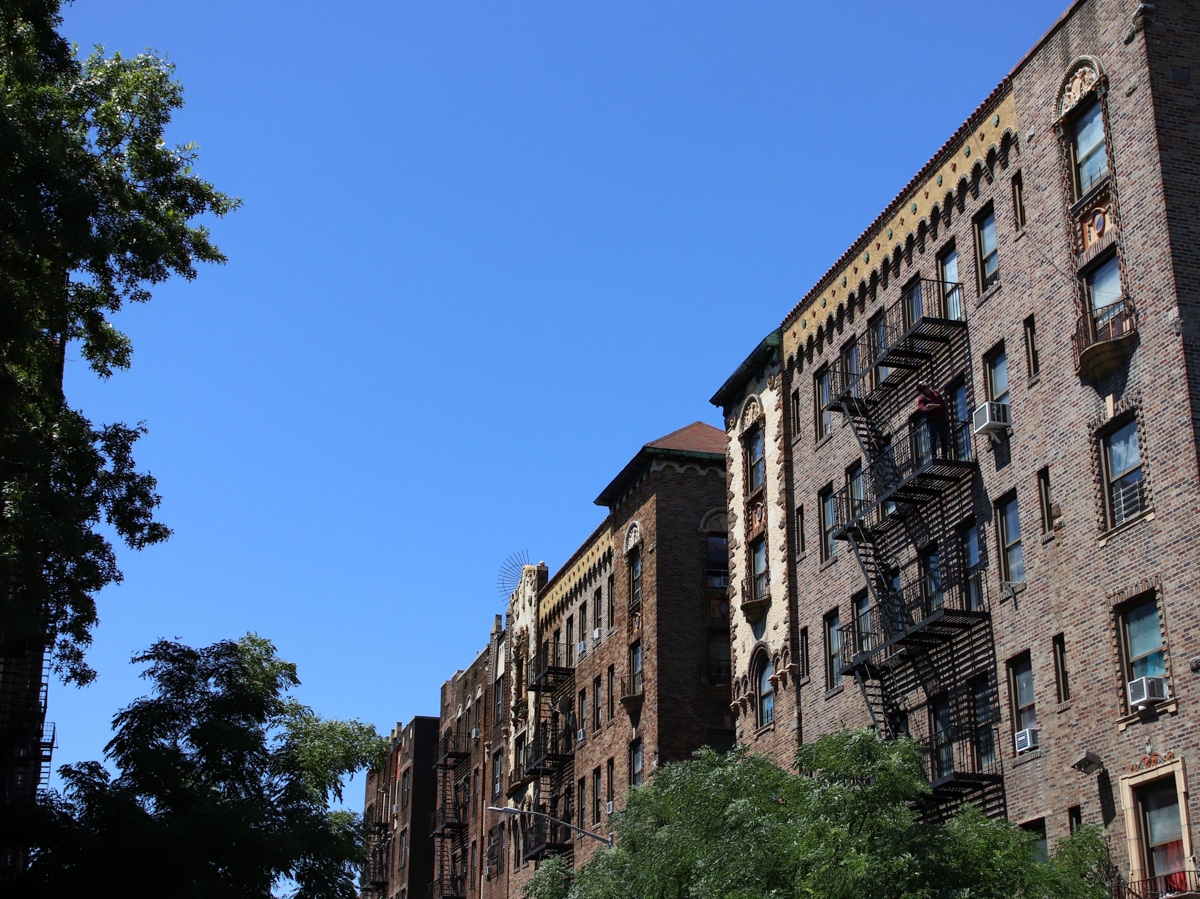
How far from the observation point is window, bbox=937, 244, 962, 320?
32.8m

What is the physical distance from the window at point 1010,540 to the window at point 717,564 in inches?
815

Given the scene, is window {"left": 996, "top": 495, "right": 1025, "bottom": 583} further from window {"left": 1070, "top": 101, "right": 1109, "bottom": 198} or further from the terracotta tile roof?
the terracotta tile roof

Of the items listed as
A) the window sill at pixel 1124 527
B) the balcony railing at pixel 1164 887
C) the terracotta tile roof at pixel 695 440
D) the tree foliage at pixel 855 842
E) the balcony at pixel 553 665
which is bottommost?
the balcony railing at pixel 1164 887

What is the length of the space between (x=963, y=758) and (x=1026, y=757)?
7.58 feet

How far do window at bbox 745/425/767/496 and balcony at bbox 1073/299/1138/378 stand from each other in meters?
15.3

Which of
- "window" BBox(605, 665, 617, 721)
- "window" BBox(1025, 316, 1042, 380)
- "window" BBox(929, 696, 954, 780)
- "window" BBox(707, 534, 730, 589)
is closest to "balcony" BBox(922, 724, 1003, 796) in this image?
"window" BBox(929, 696, 954, 780)

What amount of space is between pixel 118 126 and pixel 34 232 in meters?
6.60

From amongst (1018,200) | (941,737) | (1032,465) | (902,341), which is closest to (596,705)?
(941,737)

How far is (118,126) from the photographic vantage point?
27438mm

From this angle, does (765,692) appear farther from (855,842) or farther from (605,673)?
(855,842)

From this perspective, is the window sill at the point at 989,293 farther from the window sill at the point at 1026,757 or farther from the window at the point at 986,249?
the window sill at the point at 1026,757

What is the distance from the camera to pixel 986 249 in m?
32.0

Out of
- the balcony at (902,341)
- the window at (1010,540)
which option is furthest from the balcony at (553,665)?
the window at (1010,540)

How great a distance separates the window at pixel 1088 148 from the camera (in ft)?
91.8
